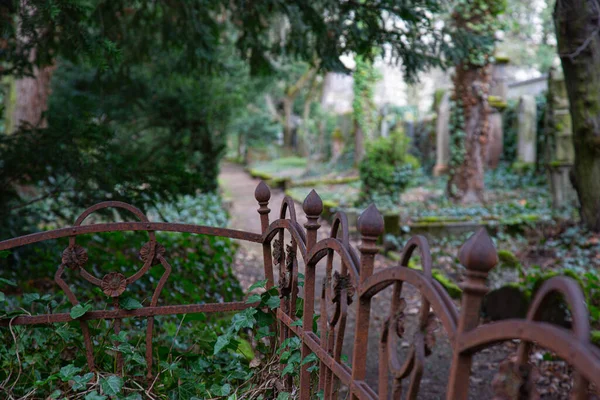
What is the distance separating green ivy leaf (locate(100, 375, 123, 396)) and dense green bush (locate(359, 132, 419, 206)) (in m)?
9.17

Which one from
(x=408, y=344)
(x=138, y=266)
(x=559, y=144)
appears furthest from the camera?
(x=559, y=144)

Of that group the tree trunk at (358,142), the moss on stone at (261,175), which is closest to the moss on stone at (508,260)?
the tree trunk at (358,142)

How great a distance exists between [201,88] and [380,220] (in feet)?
32.5

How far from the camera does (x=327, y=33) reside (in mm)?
4770

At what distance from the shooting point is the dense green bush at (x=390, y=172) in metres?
11.0

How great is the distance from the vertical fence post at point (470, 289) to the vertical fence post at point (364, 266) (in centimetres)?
41

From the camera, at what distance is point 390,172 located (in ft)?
35.8

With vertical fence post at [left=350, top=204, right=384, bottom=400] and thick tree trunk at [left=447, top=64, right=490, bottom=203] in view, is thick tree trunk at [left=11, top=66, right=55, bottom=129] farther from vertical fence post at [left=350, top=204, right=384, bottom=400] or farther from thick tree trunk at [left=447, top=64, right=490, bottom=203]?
vertical fence post at [left=350, top=204, right=384, bottom=400]

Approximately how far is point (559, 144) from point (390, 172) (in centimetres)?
316

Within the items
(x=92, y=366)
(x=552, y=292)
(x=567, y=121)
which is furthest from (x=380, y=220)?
(x=567, y=121)

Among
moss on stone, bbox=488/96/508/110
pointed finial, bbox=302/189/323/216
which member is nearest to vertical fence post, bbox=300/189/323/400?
pointed finial, bbox=302/189/323/216

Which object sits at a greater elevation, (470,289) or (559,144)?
(559,144)

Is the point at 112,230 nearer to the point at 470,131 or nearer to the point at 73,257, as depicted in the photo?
the point at 73,257

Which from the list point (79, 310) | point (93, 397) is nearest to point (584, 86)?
point (79, 310)
